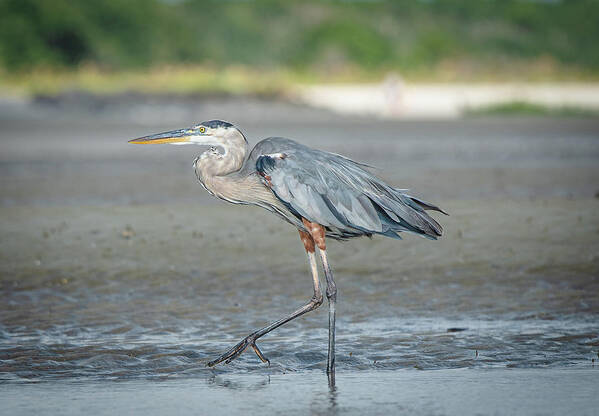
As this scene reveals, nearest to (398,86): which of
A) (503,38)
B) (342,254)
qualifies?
(342,254)

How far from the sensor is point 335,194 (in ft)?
19.7

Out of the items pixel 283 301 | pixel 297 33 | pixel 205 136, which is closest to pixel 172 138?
pixel 205 136

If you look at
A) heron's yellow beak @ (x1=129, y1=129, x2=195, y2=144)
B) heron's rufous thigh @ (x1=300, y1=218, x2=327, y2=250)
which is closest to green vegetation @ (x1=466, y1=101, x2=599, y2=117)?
heron's rufous thigh @ (x1=300, y1=218, x2=327, y2=250)

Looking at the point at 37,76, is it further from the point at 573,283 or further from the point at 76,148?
the point at 573,283

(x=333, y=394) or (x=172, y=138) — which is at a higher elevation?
(x=172, y=138)

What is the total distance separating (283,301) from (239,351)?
1.81m

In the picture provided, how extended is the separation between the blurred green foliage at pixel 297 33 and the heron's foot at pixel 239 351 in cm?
5581

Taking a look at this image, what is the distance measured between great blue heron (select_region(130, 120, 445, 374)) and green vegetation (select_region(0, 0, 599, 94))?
34345 mm

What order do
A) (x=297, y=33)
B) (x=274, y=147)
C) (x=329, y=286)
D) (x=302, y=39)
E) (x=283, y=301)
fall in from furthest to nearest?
(x=297, y=33), (x=302, y=39), (x=283, y=301), (x=329, y=286), (x=274, y=147)

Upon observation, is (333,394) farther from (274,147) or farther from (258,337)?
(274,147)

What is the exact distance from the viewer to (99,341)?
6.66 metres

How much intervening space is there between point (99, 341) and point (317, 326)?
4.21 ft

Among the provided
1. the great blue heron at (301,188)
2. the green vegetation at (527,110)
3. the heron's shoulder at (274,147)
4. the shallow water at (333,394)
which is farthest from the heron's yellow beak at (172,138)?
the green vegetation at (527,110)

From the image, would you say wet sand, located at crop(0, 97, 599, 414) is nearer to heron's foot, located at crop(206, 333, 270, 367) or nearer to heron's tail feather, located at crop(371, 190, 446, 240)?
heron's foot, located at crop(206, 333, 270, 367)
